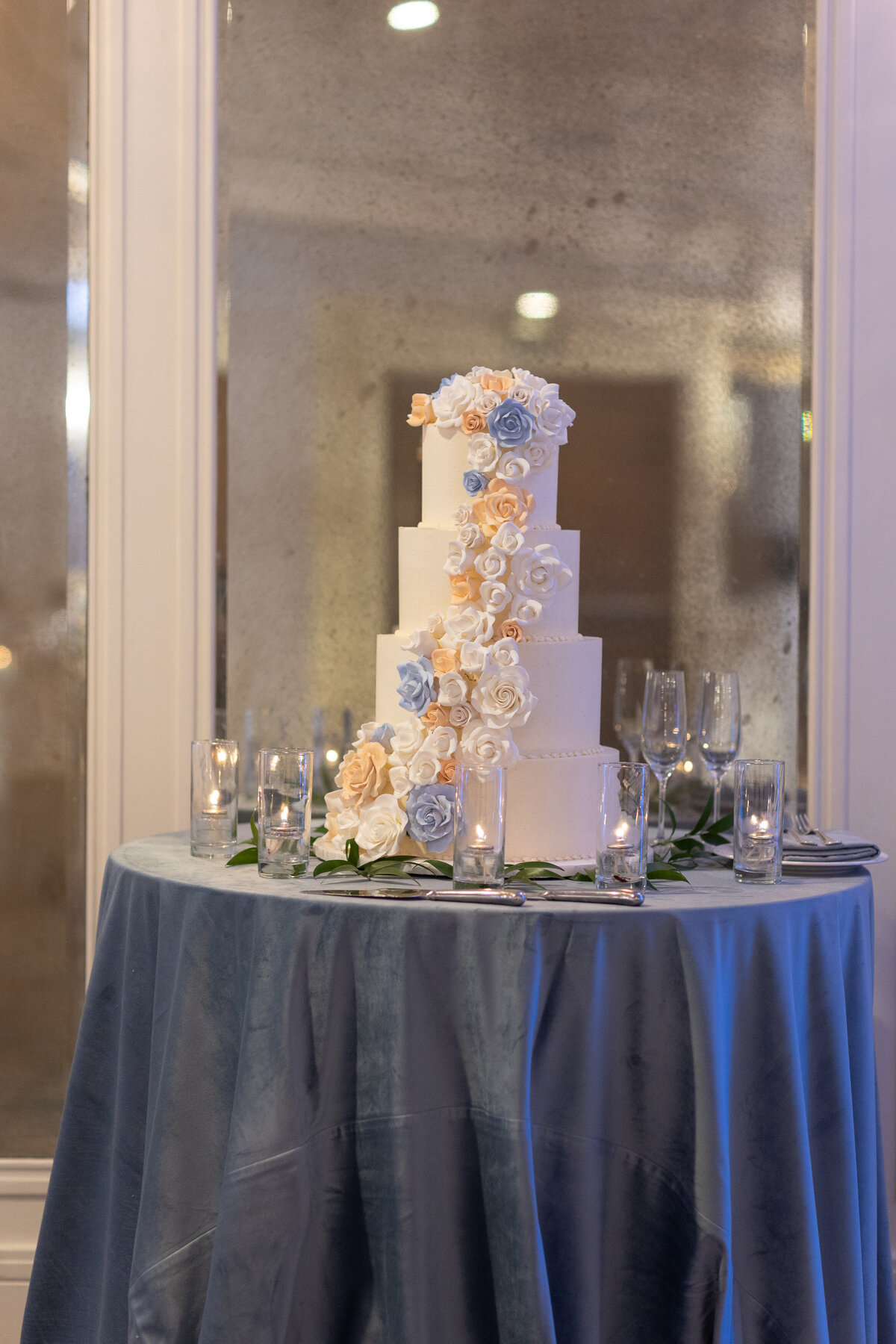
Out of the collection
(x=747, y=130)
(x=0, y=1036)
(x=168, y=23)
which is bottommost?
(x=0, y=1036)

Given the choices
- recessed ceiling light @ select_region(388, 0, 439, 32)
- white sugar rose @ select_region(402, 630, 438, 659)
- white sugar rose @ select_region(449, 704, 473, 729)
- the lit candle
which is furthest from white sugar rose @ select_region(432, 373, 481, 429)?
recessed ceiling light @ select_region(388, 0, 439, 32)

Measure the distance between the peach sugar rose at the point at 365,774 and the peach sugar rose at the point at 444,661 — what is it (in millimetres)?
147

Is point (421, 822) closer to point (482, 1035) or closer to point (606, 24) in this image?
point (482, 1035)

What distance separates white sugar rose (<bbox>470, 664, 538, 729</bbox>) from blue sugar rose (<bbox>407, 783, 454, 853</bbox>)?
0.42 ft

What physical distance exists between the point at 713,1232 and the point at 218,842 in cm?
90

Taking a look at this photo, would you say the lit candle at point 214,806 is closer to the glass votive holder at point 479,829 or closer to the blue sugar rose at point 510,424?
the glass votive holder at point 479,829

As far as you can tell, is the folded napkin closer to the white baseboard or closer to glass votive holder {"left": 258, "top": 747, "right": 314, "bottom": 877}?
glass votive holder {"left": 258, "top": 747, "right": 314, "bottom": 877}

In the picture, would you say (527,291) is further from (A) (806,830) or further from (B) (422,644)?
(A) (806,830)

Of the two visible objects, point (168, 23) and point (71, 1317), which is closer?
point (71, 1317)

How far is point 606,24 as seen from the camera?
2.48 meters

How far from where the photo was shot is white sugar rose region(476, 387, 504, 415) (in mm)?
1773

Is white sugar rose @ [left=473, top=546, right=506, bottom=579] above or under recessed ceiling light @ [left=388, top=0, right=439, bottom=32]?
under

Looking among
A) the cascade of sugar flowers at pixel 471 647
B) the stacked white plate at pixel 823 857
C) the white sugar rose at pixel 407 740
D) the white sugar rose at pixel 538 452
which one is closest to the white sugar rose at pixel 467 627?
the cascade of sugar flowers at pixel 471 647

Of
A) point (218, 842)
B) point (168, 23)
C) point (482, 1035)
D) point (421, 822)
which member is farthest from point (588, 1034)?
point (168, 23)
